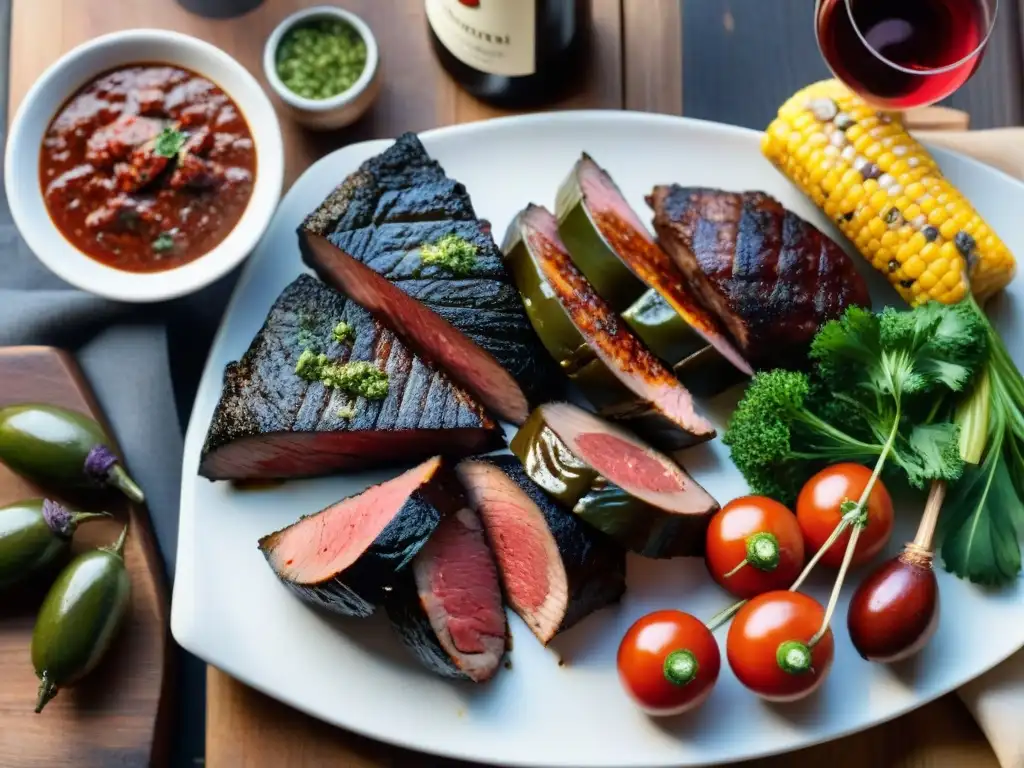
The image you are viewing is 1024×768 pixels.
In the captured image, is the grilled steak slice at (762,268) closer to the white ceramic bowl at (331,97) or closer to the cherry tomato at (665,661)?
the cherry tomato at (665,661)

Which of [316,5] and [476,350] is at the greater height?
[316,5]

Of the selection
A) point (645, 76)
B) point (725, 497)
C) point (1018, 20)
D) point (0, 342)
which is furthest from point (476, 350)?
point (1018, 20)

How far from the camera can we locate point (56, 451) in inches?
104

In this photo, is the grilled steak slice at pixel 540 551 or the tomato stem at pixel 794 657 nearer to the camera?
the tomato stem at pixel 794 657

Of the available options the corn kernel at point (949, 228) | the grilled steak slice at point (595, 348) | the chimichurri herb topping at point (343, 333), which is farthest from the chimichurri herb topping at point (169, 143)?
the corn kernel at point (949, 228)

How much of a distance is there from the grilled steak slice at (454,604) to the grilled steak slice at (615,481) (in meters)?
0.24

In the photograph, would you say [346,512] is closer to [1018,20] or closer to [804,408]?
[804,408]

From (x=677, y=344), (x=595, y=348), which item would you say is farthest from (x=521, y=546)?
(x=677, y=344)

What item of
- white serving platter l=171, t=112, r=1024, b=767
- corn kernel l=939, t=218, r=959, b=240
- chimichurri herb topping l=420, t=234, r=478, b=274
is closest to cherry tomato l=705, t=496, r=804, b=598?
white serving platter l=171, t=112, r=1024, b=767

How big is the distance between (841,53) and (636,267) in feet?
2.40

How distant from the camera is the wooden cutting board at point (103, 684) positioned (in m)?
2.68

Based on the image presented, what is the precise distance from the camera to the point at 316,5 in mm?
3016

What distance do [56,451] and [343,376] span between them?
2.44 feet

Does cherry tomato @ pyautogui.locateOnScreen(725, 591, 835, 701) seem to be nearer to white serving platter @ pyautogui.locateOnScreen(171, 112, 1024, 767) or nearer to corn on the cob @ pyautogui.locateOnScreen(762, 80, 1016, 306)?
white serving platter @ pyautogui.locateOnScreen(171, 112, 1024, 767)
